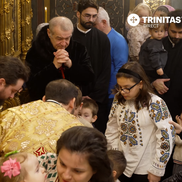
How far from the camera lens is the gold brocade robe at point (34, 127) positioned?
83.2 inches

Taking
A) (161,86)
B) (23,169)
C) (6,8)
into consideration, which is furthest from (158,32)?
(23,169)

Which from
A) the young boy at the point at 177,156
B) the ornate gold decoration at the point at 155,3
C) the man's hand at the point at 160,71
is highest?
the ornate gold decoration at the point at 155,3

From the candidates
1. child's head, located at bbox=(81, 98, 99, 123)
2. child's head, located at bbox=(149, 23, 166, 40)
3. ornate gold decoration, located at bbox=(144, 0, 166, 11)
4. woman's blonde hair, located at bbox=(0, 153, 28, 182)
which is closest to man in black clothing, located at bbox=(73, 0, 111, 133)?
child's head, located at bbox=(81, 98, 99, 123)

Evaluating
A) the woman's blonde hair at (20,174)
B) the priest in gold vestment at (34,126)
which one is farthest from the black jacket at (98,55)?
the woman's blonde hair at (20,174)

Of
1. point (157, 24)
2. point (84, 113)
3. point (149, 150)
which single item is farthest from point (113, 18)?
point (149, 150)

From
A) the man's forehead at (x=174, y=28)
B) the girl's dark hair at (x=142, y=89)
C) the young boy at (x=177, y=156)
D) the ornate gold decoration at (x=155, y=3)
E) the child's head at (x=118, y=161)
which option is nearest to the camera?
the child's head at (x=118, y=161)

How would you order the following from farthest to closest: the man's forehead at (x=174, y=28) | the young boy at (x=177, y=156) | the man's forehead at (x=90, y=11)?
the man's forehead at (x=90, y=11)
the man's forehead at (x=174, y=28)
the young boy at (x=177, y=156)

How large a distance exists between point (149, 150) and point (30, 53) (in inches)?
58.5

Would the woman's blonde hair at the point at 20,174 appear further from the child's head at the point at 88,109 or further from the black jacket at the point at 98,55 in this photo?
the black jacket at the point at 98,55

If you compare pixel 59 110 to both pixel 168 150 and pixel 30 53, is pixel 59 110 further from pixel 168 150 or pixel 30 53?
pixel 30 53

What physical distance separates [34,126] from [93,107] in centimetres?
144

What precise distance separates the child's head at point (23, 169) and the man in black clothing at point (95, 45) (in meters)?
2.04

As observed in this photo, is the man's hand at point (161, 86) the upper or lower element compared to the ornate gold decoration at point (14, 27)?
lower

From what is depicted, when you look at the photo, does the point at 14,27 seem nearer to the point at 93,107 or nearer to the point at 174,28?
the point at 93,107
